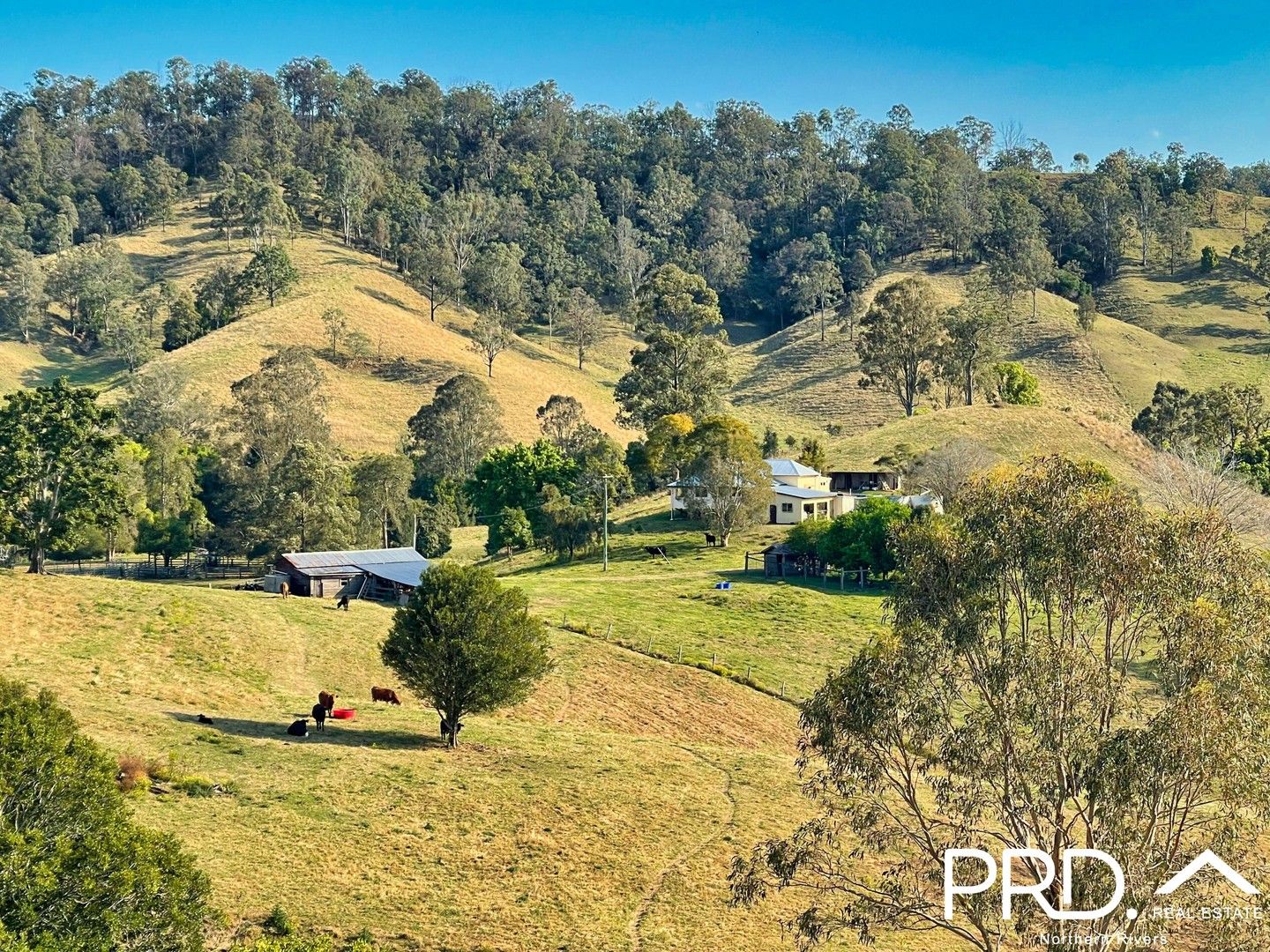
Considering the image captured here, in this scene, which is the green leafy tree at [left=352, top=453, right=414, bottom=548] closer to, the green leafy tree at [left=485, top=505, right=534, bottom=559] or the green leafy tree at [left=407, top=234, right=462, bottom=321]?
the green leafy tree at [left=485, top=505, right=534, bottom=559]

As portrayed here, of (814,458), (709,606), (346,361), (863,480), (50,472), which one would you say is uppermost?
(346,361)

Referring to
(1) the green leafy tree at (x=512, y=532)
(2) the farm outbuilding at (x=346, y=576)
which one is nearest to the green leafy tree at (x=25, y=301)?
(1) the green leafy tree at (x=512, y=532)

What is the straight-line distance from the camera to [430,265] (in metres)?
167

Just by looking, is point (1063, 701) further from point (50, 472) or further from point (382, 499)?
point (382, 499)

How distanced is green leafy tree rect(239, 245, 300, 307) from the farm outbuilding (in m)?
91.1

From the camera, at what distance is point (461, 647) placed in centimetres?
3991

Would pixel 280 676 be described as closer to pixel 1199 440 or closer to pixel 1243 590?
pixel 1243 590

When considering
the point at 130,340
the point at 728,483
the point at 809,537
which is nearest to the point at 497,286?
the point at 130,340

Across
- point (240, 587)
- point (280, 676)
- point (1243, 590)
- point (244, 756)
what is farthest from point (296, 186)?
point (1243, 590)

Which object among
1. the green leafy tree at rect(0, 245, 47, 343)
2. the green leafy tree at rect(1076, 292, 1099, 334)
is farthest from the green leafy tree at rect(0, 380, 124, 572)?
the green leafy tree at rect(1076, 292, 1099, 334)

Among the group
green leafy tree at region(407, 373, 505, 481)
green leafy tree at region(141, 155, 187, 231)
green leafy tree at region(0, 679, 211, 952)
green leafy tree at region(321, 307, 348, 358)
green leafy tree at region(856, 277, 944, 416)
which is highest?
green leafy tree at region(141, 155, 187, 231)

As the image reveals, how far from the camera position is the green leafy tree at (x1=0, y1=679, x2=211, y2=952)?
721 inches

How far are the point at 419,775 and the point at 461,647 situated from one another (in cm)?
521

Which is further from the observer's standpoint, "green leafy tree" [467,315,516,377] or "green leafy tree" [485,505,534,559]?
"green leafy tree" [467,315,516,377]
